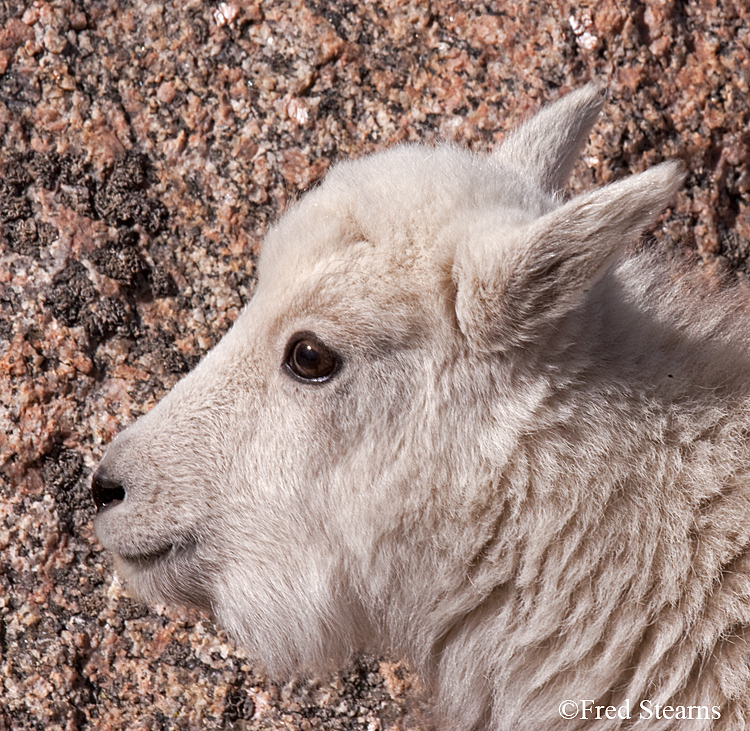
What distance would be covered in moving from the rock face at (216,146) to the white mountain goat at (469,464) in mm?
837

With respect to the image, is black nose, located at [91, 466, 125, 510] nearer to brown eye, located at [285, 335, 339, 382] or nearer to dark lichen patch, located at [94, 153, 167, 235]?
brown eye, located at [285, 335, 339, 382]

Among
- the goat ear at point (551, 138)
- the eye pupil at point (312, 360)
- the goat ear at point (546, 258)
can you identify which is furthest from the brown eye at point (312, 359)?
the goat ear at point (551, 138)

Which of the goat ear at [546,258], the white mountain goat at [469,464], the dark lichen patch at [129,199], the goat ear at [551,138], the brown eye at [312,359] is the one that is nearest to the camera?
the goat ear at [546,258]

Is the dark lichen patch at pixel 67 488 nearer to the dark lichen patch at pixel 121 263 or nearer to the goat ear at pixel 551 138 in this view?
the dark lichen patch at pixel 121 263

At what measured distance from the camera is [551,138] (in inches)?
107

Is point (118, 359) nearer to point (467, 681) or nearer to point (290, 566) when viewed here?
point (290, 566)

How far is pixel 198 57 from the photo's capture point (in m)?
3.42

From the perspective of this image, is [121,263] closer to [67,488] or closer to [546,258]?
[67,488]

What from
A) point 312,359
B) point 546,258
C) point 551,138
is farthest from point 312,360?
point 551,138

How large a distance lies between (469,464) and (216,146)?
1.87 meters

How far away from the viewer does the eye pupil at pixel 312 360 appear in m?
2.31

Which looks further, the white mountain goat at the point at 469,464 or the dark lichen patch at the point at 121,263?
the dark lichen patch at the point at 121,263

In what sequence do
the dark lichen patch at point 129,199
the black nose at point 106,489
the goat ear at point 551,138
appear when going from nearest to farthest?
the black nose at point 106,489
the goat ear at point 551,138
the dark lichen patch at point 129,199

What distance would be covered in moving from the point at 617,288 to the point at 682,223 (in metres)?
1.17
